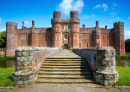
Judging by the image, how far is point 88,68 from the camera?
7844mm

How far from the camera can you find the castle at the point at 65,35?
1575 inches

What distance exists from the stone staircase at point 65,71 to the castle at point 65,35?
97.1 feet

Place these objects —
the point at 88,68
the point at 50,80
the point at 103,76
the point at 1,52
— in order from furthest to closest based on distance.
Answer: the point at 1,52
the point at 88,68
the point at 50,80
the point at 103,76

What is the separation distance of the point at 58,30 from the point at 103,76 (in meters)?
35.4

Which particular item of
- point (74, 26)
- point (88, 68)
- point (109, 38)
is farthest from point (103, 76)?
point (109, 38)

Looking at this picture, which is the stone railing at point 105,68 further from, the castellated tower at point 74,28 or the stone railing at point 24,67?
the castellated tower at point 74,28

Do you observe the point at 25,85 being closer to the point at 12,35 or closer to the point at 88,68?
the point at 88,68

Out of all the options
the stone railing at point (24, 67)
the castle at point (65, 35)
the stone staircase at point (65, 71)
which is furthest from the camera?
the castle at point (65, 35)

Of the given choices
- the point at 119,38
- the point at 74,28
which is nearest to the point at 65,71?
the point at 74,28

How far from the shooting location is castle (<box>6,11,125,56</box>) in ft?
131

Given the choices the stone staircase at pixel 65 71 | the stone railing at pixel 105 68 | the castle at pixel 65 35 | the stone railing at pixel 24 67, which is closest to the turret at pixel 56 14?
the castle at pixel 65 35

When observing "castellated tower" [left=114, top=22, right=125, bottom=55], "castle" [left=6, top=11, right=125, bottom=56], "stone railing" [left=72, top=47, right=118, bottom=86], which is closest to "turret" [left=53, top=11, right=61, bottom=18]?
"castle" [left=6, top=11, right=125, bottom=56]

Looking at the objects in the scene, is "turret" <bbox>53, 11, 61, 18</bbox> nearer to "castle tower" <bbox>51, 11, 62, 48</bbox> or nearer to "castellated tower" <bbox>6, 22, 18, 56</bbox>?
"castle tower" <bbox>51, 11, 62, 48</bbox>

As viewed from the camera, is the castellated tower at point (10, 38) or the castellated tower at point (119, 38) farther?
the castellated tower at point (119, 38)
